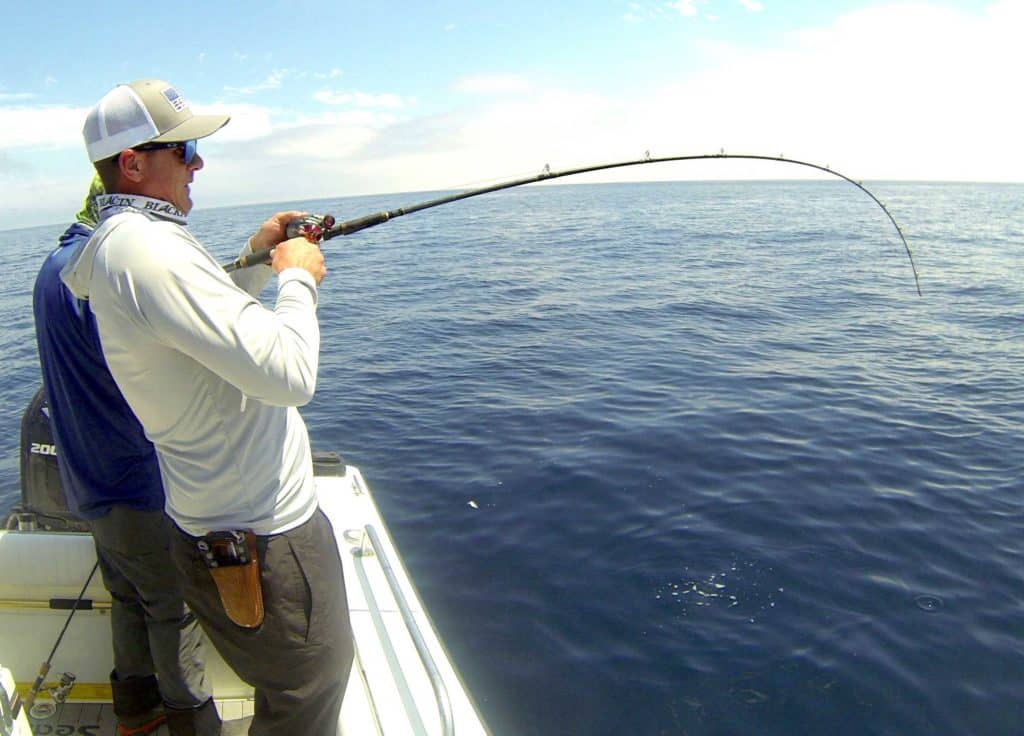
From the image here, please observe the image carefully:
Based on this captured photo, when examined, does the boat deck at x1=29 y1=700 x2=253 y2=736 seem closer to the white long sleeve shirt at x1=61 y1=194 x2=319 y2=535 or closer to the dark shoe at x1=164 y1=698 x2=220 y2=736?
the dark shoe at x1=164 y1=698 x2=220 y2=736

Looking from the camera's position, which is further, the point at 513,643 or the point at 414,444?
the point at 414,444

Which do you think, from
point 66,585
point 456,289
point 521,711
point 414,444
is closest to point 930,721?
point 521,711

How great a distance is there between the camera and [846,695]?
3598 millimetres

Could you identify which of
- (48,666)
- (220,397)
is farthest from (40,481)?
(220,397)

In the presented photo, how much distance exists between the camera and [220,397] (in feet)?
5.25

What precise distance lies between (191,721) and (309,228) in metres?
1.70

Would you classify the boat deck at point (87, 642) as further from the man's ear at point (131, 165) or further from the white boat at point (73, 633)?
the man's ear at point (131, 165)

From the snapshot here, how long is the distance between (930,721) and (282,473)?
11.2 feet

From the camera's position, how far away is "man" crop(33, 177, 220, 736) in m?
2.04

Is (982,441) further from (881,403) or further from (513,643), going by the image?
(513,643)

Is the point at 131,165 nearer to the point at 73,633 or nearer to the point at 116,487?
the point at 116,487

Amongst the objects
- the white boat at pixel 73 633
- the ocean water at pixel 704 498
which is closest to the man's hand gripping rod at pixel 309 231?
the white boat at pixel 73 633

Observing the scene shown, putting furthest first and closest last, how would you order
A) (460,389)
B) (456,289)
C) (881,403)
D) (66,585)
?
1. (456,289)
2. (460,389)
3. (881,403)
4. (66,585)

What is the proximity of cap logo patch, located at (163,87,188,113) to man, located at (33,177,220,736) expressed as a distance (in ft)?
1.75
